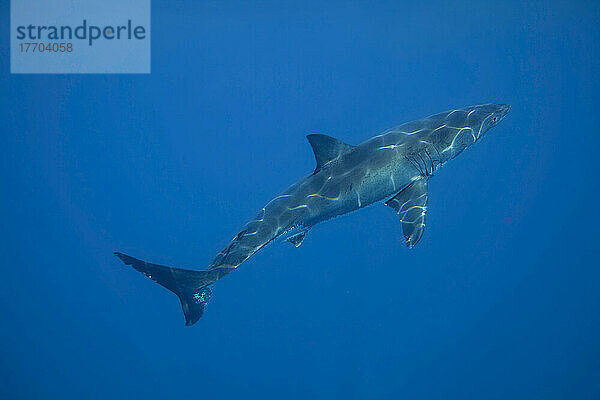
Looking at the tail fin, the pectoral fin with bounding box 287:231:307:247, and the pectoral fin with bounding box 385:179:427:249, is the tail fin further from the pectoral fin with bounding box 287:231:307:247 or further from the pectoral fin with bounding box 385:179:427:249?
the pectoral fin with bounding box 385:179:427:249

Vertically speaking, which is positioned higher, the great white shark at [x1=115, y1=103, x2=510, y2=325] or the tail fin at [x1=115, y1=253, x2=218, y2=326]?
the great white shark at [x1=115, y1=103, x2=510, y2=325]

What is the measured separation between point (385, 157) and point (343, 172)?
2.61 feet

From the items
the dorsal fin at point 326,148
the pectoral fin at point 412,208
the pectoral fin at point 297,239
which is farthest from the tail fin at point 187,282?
the pectoral fin at point 412,208

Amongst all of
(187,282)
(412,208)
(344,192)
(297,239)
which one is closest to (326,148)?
(344,192)

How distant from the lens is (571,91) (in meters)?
22.5

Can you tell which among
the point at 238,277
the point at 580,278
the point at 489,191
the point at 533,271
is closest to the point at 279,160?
the point at 238,277

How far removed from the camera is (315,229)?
7832 millimetres

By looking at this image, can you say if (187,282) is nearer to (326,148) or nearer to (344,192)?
(344,192)

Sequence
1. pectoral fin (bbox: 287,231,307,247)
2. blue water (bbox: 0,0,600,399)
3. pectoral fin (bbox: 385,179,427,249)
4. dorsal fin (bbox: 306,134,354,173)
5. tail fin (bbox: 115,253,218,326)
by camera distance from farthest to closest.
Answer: blue water (bbox: 0,0,600,399)
pectoral fin (bbox: 287,231,307,247)
dorsal fin (bbox: 306,134,354,173)
pectoral fin (bbox: 385,179,427,249)
tail fin (bbox: 115,253,218,326)

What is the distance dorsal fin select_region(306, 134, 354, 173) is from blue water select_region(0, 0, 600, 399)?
4.38 m

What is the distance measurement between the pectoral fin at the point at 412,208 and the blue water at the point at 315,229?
4.84m

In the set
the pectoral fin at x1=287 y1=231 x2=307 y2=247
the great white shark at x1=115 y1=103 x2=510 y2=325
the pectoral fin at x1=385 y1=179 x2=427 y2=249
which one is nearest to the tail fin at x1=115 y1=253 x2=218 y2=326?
the great white shark at x1=115 y1=103 x2=510 y2=325

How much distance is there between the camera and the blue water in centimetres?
1353

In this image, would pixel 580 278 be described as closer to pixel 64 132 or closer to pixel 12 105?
pixel 64 132
